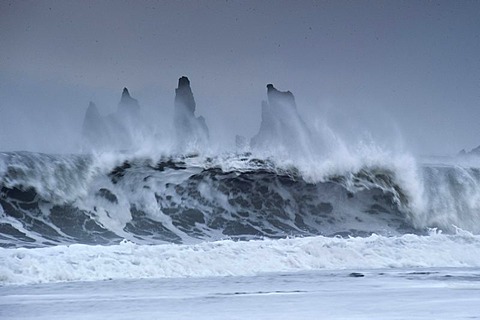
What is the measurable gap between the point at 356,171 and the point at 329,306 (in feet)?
53.3

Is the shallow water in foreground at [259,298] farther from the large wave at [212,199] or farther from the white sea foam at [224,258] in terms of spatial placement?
the large wave at [212,199]

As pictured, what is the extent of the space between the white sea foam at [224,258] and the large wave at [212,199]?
126 inches

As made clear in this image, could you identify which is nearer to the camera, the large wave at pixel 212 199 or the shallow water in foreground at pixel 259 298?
the shallow water in foreground at pixel 259 298

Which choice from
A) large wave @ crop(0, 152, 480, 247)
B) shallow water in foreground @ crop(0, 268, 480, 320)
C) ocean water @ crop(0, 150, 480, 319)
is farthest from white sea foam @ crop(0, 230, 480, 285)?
large wave @ crop(0, 152, 480, 247)

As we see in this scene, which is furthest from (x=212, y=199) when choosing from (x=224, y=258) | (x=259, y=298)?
A: (x=259, y=298)

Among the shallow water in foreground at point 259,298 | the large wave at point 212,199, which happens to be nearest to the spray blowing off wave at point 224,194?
the large wave at point 212,199

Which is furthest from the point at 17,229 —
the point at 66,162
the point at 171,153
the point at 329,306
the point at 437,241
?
the point at 329,306

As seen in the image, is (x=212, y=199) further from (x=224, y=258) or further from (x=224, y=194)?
(x=224, y=258)

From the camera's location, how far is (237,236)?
20062 millimetres

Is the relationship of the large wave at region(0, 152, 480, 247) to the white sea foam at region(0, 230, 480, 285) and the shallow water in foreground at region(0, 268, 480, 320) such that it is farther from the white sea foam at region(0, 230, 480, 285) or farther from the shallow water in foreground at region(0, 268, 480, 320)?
the shallow water in foreground at region(0, 268, 480, 320)

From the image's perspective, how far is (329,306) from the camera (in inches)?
378

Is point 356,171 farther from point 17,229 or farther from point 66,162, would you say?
point 17,229

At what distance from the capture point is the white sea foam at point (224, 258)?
43.6 ft

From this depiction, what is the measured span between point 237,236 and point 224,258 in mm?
5076
